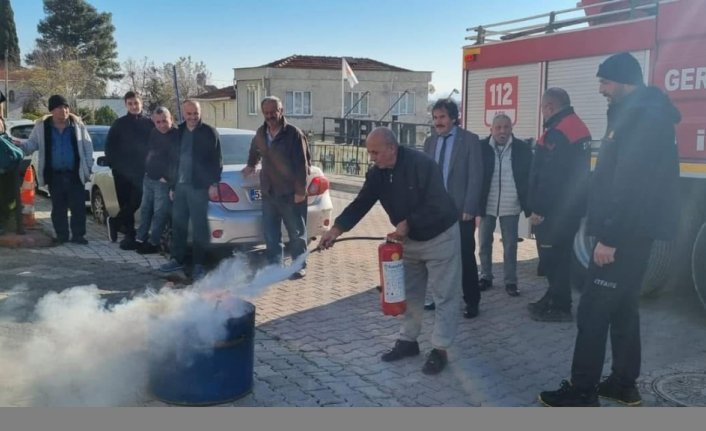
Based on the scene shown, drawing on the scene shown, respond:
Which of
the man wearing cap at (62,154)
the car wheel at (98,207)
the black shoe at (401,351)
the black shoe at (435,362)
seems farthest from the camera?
the car wheel at (98,207)

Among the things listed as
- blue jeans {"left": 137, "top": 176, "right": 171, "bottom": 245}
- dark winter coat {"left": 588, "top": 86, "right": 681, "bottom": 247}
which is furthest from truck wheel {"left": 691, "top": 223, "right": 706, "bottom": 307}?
blue jeans {"left": 137, "top": 176, "right": 171, "bottom": 245}

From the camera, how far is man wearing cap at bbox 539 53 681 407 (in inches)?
148

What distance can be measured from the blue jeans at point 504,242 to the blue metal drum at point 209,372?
3.18 m

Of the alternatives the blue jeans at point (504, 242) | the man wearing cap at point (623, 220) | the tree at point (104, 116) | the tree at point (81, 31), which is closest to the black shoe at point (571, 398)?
the man wearing cap at point (623, 220)

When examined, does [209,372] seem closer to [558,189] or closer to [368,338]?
[368,338]

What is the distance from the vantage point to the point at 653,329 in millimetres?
5688

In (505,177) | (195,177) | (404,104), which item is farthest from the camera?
(404,104)

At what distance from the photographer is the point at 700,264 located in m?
5.68

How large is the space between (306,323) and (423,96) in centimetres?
3989

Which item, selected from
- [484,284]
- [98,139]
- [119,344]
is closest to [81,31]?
[98,139]

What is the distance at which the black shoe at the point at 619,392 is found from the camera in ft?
13.5

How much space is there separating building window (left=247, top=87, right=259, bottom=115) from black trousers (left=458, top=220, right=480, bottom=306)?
37.7m

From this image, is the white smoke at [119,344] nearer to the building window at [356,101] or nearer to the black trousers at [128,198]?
the black trousers at [128,198]

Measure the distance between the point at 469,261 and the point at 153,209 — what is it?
13.6 feet
